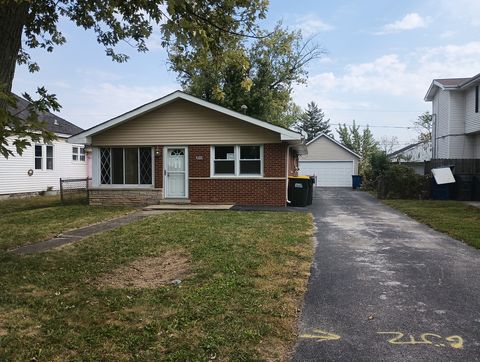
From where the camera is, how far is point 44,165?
2309 cm

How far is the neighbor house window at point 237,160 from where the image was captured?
54.6ft

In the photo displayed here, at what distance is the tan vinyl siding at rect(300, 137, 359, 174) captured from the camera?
37.2m

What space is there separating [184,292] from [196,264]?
4.87 feet

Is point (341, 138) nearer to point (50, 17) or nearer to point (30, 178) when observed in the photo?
point (30, 178)

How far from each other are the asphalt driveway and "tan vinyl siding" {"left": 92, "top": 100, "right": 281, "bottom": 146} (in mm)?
7773

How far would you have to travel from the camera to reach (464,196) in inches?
780

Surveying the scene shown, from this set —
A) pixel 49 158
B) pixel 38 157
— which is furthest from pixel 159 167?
pixel 49 158

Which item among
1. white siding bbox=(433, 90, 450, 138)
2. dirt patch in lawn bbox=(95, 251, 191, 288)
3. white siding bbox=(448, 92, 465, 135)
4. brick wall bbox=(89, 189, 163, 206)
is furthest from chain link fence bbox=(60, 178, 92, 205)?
white siding bbox=(433, 90, 450, 138)

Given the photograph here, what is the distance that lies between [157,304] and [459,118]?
22890 millimetres

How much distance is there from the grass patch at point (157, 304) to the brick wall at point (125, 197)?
808 cm

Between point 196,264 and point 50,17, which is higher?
point 50,17

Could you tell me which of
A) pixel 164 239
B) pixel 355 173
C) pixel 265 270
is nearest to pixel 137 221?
pixel 164 239

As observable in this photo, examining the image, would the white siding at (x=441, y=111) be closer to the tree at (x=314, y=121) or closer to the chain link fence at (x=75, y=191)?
the chain link fence at (x=75, y=191)

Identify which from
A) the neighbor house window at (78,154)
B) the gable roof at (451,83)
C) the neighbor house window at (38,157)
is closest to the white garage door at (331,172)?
the gable roof at (451,83)
